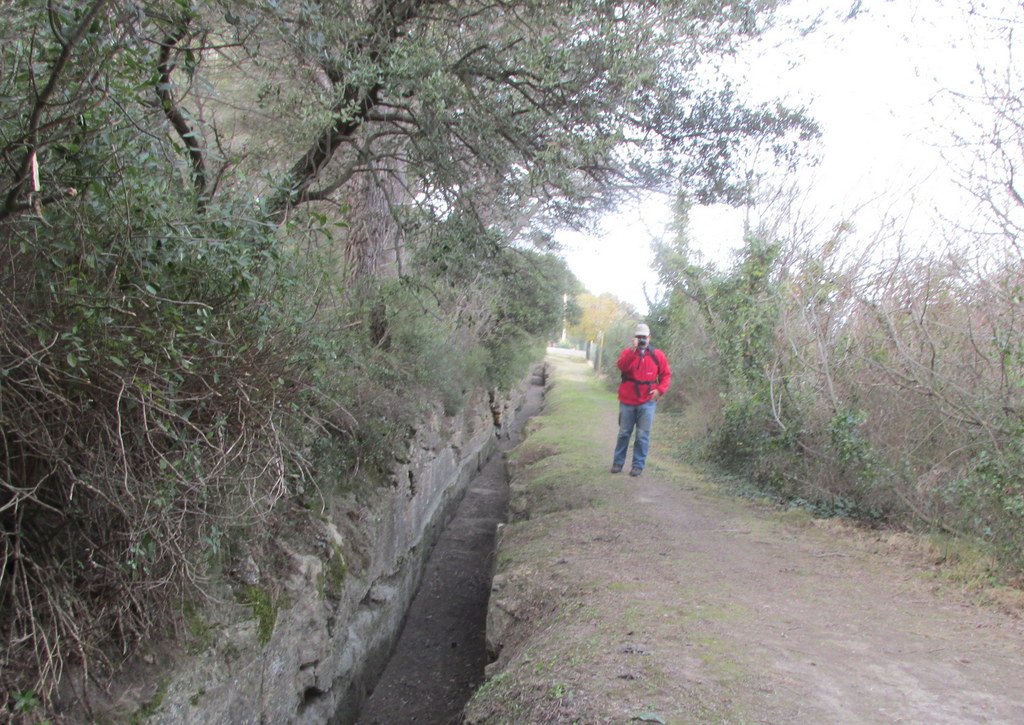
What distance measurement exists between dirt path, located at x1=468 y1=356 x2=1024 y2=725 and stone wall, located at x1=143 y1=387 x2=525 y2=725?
1428 mm

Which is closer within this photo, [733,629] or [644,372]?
[733,629]

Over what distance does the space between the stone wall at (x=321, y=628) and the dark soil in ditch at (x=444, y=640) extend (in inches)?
8.6

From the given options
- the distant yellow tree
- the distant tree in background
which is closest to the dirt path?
the distant tree in background

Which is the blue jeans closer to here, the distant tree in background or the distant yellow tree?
the distant tree in background

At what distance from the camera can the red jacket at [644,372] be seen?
8359mm

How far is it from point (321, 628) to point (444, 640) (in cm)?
248

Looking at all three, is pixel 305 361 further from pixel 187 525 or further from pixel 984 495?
pixel 984 495

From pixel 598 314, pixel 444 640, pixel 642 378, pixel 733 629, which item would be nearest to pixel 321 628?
pixel 444 640

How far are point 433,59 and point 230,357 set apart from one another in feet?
12.0

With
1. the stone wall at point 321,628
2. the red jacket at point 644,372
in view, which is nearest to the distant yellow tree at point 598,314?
the red jacket at point 644,372

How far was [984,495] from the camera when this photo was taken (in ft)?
17.4

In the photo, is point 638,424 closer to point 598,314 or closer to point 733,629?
point 733,629

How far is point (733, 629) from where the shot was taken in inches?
168

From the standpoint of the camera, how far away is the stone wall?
3.86m
